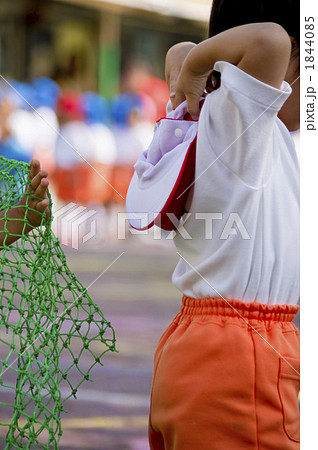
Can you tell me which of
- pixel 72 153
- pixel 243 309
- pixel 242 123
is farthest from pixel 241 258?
pixel 72 153

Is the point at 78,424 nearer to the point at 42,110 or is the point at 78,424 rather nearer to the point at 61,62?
the point at 42,110

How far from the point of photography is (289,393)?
1.09 metres

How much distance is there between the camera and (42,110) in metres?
6.33

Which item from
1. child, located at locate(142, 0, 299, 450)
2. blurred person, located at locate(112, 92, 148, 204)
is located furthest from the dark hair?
blurred person, located at locate(112, 92, 148, 204)

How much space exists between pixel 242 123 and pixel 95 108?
572cm

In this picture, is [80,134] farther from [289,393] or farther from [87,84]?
[289,393]

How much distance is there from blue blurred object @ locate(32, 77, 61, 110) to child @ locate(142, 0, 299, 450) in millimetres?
5411

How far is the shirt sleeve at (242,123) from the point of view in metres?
1.03

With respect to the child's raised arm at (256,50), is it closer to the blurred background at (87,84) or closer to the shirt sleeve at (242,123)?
the shirt sleeve at (242,123)

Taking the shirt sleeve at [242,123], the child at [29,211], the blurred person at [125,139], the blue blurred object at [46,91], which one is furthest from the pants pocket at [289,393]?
the blue blurred object at [46,91]

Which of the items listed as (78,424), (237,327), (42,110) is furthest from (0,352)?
(42,110)

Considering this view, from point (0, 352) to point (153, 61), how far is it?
195 inches

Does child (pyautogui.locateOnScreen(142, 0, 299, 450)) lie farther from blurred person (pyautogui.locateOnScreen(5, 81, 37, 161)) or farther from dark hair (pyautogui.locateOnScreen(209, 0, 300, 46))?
blurred person (pyautogui.locateOnScreen(5, 81, 37, 161))

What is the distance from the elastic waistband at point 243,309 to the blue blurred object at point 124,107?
5538mm
